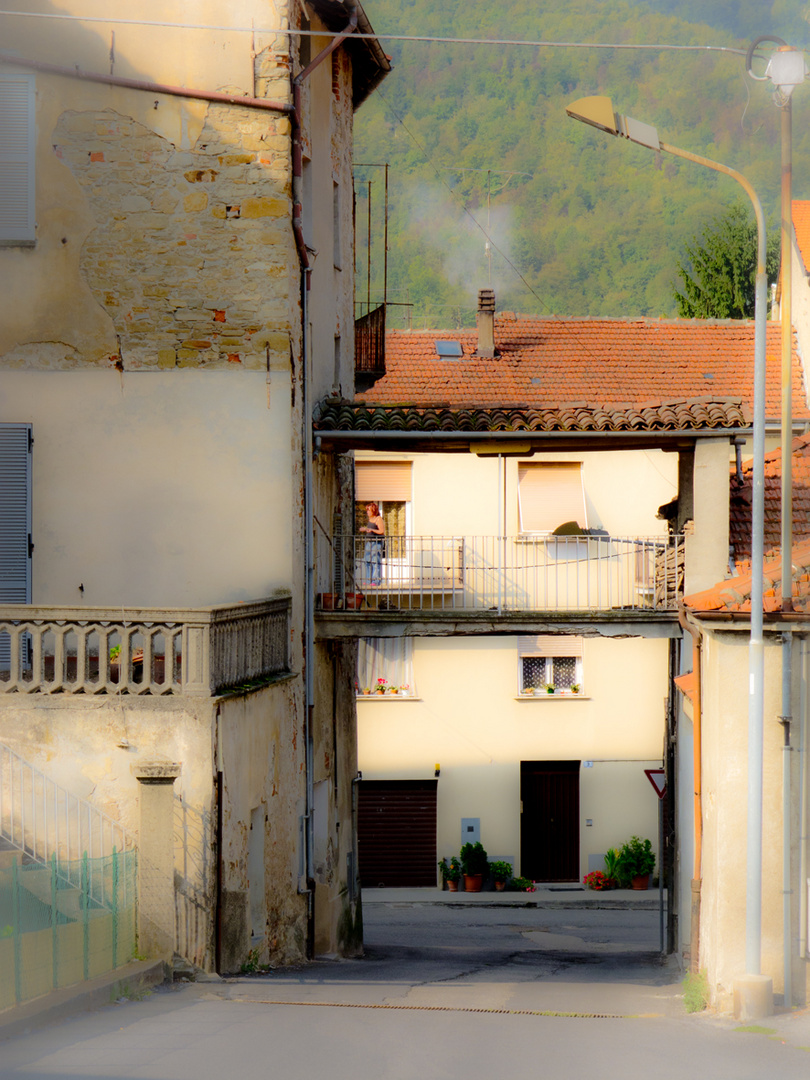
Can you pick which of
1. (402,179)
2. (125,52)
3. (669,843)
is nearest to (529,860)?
(669,843)

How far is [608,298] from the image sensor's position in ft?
241

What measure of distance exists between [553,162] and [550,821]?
7549 cm

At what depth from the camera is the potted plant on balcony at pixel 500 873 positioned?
89.3 ft

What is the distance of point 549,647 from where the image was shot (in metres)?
27.9

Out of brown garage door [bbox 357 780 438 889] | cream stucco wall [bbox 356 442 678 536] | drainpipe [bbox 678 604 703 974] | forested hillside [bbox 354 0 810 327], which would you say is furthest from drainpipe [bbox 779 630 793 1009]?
forested hillside [bbox 354 0 810 327]

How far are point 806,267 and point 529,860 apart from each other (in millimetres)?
14287

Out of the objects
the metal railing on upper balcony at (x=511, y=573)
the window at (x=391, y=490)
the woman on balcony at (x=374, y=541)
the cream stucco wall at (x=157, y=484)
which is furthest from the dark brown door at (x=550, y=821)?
the cream stucco wall at (x=157, y=484)

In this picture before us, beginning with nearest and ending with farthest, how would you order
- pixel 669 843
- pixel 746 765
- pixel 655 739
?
pixel 746 765
pixel 669 843
pixel 655 739

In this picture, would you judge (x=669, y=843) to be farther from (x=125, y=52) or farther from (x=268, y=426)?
(x=125, y=52)

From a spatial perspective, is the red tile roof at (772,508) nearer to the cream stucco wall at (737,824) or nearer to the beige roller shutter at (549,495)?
the cream stucco wall at (737,824)

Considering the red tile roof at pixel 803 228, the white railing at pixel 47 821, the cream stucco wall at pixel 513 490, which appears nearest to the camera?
the white railing at pixel 47 821

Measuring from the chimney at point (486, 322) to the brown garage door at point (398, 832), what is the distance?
9.55 m

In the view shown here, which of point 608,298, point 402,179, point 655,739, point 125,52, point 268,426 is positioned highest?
point 402,179

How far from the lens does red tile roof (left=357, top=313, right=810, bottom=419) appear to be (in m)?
27.4
